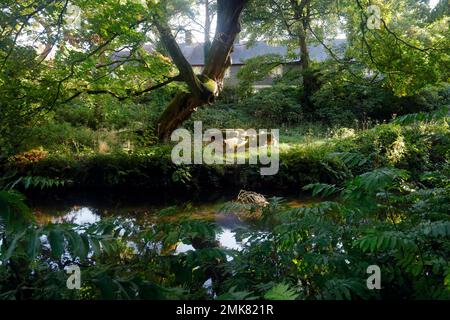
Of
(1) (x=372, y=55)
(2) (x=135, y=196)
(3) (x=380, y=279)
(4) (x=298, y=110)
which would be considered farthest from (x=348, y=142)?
(3) (x=380, y=279)

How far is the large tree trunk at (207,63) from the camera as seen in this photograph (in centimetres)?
749

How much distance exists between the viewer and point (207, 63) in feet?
Result: 29.4

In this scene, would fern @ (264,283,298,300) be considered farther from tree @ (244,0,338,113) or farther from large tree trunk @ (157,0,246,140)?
tree @ (244,0,338,113)

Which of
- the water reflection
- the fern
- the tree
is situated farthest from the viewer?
the tree

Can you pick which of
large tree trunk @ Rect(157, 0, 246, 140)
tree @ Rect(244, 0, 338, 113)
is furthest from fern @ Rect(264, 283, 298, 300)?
tree @ Rect(244, 0, 338, 113)

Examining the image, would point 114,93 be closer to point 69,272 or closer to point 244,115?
point 69,272

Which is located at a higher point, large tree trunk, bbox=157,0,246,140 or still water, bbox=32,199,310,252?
large tree trunk, bbox=157,0,246,140

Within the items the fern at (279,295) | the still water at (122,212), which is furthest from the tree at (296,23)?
the fern at (279,295)

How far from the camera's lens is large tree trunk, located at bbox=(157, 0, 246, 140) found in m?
7.49

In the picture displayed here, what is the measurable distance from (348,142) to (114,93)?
5981 millimetres

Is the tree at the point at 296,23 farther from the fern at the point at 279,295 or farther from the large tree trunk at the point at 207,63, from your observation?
the fern at the point at 279,295

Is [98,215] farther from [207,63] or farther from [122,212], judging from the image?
[207,63]

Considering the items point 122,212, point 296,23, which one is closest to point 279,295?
point 122,212

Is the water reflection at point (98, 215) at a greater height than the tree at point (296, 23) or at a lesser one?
lesser
